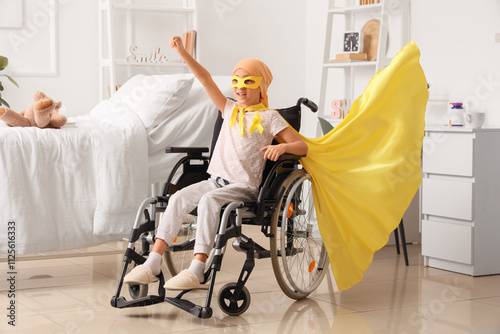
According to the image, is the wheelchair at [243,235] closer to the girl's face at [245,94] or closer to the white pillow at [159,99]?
the girl's face at [245,94]

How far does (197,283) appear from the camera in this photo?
243 centimetres

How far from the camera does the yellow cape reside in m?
2.82

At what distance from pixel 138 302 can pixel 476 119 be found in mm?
1974

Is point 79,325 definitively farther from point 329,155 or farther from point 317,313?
point 329,155

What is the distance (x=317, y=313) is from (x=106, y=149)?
4.09ft

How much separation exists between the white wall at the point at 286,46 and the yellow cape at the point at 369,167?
3.59 ft

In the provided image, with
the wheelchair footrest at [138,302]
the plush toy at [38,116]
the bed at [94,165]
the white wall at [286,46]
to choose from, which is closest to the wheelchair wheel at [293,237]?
the wheelchair footrest at [138,302]

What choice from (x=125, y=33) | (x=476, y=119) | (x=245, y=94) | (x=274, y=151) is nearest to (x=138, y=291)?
(x=274, y=151)

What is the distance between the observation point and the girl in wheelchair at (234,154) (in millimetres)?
2521

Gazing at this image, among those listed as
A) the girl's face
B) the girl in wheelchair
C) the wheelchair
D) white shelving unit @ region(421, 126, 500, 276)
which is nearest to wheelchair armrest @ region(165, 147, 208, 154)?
the wheelchair

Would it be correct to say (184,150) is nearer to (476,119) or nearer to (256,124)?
(256,124)

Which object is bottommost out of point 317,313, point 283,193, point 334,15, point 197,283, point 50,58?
point 317,313

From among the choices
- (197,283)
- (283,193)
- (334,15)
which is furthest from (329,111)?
(197,283)

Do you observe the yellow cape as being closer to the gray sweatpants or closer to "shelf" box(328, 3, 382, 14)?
the gray sweatpants
